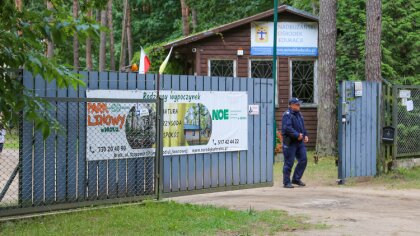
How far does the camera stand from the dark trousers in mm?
12773

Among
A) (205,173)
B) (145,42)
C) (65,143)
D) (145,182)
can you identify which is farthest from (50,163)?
(145,42)

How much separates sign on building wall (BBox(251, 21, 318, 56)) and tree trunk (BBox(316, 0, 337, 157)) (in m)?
2.60

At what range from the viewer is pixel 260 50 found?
72.3 feet

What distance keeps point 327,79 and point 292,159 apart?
7.28m

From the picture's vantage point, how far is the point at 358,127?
13688mm

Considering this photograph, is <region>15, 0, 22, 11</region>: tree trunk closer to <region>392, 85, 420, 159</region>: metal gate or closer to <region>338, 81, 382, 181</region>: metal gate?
<region>338, 81, 382, 181</region>: metal gate

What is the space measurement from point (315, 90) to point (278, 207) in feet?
42.5

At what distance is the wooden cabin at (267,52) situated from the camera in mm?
21938

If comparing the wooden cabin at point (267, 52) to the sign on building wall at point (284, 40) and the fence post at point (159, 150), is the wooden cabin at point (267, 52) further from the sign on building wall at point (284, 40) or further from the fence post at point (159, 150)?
the fence post at point (159, 150)

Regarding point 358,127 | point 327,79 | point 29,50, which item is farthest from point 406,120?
point 29,50

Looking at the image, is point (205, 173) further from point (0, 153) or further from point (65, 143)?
point (0, 153)

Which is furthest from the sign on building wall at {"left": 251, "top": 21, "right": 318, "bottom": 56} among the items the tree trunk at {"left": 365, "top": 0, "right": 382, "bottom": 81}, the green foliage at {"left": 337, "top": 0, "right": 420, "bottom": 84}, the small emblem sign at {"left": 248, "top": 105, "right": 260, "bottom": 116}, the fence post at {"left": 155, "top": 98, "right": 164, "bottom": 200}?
the fence post at {"left": 155, "top": 98, "right": 164, "bottom": 200}

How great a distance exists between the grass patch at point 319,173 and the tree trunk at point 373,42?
8.49 ft

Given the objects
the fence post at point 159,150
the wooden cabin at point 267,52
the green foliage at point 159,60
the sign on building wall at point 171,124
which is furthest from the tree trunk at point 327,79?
the fence post at point 159,150
